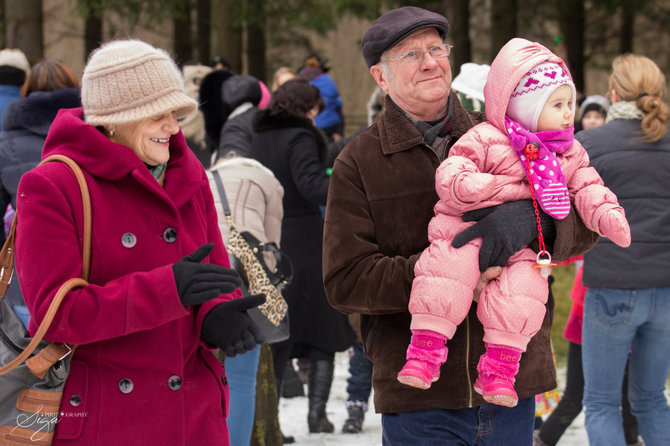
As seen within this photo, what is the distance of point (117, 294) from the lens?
245 centimetres

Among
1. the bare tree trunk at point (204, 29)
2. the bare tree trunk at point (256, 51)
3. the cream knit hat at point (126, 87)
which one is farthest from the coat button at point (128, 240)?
the bare tree trunk at point (204, 29)

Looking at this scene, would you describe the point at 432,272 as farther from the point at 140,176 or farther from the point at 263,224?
the point at 263,224

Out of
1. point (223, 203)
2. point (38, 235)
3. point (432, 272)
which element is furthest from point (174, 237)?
point (223, 203)

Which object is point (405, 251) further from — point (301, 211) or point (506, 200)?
point (301, 211)

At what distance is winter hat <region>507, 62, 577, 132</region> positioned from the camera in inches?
105

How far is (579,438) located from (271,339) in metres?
2.47

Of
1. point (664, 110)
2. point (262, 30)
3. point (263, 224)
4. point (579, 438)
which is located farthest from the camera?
point (262, 30)

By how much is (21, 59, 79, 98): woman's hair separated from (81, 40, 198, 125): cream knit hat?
201 cm

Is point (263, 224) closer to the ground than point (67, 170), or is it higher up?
closer to the ground

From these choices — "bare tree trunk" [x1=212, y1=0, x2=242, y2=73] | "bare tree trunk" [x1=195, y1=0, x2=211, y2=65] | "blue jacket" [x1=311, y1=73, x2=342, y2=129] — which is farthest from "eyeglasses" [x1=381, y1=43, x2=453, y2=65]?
"bare tree trunk" [x1=195, y1=0, x2=211, y2=65]

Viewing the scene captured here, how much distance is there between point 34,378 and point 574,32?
1294 centimetres

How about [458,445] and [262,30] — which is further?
[262,30]

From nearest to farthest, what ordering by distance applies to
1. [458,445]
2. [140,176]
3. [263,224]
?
1. [140,176]
2. [458,445]
3. [263,224]

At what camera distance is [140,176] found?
8.52 feet
